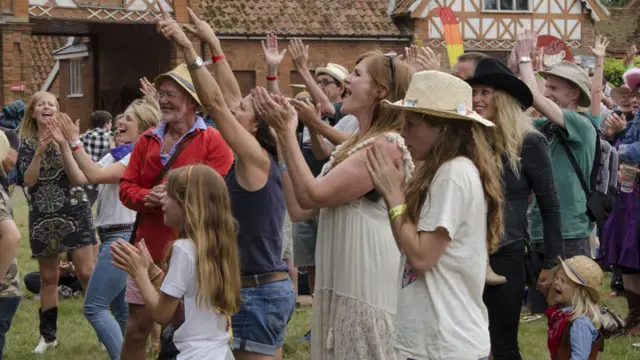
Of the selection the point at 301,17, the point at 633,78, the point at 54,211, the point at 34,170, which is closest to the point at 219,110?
the point at 34,170

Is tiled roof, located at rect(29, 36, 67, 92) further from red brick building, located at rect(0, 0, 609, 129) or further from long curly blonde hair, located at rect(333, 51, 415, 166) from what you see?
long curly blonde hair, located at rect(333, 51, 415, 166)

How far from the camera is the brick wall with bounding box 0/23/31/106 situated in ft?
86.7

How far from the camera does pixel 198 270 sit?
4496 millimetres

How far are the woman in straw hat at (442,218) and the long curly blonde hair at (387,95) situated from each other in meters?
0.70

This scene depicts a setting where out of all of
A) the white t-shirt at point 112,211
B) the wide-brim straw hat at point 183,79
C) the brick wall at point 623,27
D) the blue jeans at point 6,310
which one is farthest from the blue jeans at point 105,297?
the brick wall at point 623,27

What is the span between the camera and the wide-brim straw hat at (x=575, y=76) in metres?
6.65

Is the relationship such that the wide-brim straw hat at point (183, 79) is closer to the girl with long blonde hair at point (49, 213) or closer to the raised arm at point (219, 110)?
the raised arm at point (219, 110)

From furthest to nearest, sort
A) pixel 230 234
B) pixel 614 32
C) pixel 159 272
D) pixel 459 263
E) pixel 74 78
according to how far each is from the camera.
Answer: pixel 614 32, pixel 74 78, pixel 159 272, pixel 230 234, pixel 459 263

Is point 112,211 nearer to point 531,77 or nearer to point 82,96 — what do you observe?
point 531,77

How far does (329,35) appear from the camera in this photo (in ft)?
99.8

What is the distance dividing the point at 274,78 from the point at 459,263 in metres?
2.53

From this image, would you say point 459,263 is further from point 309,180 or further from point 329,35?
point 329,35

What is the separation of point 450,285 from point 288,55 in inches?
1071

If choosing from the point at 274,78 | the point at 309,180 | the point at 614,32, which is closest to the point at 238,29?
the point at 614,32
